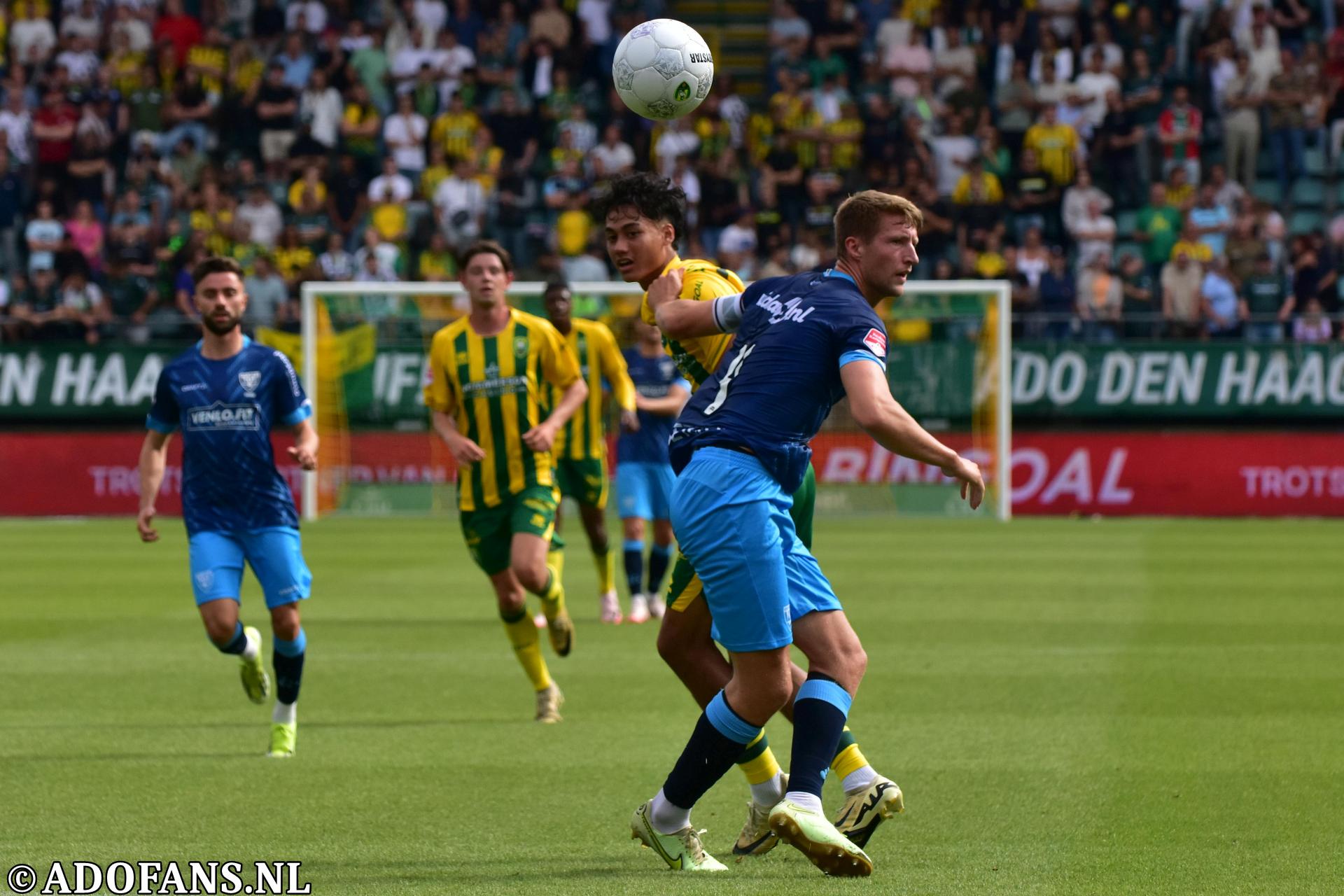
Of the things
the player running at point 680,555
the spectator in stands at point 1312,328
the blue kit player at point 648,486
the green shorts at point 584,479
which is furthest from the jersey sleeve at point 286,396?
the spectator in stands at point 1312,328

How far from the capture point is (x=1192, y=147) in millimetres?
A: 25922

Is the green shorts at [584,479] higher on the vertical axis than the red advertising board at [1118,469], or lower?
higher

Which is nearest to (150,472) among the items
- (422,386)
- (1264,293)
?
(422,386)

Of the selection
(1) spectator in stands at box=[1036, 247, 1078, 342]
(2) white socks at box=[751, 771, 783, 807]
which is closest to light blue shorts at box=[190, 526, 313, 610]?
(2) white socks at box=[751, 771, 783, 807]

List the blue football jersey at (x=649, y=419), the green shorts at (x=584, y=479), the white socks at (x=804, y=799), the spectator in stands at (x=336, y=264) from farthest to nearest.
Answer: the spectator in stands at (x=336, y=264)
the blue football jersey at (x=649, y=419)
the green shorts at (x=584, y=479)
the white socks at (x=804, y=799)

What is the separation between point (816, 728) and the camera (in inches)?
225

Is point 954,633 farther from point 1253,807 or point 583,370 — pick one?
point 1253,807

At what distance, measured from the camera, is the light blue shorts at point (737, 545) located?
561 cm

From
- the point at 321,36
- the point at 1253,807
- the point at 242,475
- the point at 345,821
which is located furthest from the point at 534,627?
the point at 321,36

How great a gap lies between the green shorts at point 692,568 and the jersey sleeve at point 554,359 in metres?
3.59

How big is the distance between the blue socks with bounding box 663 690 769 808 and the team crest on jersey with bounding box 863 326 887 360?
1.18 metres

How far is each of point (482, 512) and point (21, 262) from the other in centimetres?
1851

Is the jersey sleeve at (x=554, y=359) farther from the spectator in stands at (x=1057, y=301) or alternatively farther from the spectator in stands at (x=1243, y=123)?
the spectator in stands at (x=1243, y=123)

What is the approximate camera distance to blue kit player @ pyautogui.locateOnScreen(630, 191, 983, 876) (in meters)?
5.55
